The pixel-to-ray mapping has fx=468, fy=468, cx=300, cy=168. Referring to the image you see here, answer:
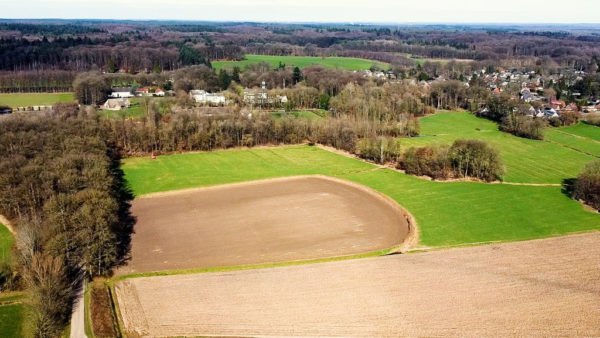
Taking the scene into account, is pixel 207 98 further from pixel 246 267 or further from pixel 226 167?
pixel 246 267

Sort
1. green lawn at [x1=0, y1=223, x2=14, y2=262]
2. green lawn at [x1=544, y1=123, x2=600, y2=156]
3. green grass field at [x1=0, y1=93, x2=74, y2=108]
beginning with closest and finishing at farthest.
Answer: green lawn at [x1=0, y1=223, x2=14, y2=262]
green lawn at [x1=544, y1=123, x2=600, y2=156]
green grass field at [x1=0, y1=93, x2=74, y2=108]

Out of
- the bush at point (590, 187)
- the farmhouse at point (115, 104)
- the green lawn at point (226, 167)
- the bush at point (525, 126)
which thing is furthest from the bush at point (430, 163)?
the farmhouse at point (115, 104)

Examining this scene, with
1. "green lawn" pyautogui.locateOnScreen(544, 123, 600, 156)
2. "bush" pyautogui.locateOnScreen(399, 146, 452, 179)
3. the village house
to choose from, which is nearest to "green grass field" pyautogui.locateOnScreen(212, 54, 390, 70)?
the village house

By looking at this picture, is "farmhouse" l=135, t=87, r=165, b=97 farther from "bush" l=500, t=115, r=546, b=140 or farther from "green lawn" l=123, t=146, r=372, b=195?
"bush" l=500, t=115, r=546, b=140

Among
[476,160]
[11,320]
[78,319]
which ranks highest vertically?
[476,160]

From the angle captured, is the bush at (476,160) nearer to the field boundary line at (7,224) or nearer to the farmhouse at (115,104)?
the field boundary line at (7,224)

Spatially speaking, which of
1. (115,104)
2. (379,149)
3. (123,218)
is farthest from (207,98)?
(123,218)

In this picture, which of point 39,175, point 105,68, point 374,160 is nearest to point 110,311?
point 39,175
